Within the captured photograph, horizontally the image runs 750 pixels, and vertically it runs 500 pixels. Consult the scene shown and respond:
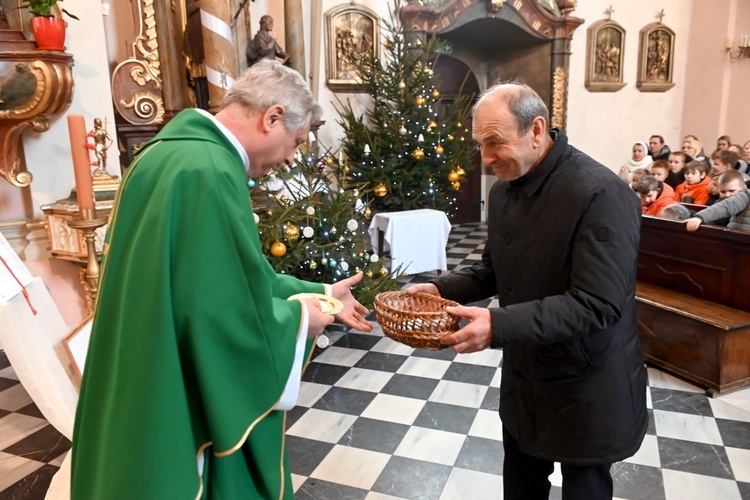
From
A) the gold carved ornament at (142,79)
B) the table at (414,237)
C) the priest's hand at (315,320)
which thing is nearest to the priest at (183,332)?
the priest's hand at (315,320)

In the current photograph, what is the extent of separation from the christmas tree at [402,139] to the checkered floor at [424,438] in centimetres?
342

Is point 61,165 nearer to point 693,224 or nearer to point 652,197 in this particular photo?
point 693,224

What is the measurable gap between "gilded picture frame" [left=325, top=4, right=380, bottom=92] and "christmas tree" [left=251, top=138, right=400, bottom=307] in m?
3.48

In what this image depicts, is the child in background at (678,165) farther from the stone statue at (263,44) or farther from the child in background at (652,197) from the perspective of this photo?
the stone statue at (263,44)

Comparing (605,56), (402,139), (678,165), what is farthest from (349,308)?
(605,56)

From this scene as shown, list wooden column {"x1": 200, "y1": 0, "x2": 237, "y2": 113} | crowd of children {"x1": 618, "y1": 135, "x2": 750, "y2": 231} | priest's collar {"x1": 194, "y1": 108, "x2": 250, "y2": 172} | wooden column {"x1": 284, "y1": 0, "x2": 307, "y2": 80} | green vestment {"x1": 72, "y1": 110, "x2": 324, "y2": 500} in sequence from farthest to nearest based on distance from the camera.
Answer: wooden column {"x1": 284, "y1": 0, "x2": 307, "y2": 80} → wooden column {"x1": 200, "y1": 0, "x2": 237, "y2": 113} → crowd of children {"x1": 618, "y1": 135, "x2": 750, "y2": 231} → priest's collar {"x1": 194, "y1": 108, "x2": 250, "y2": 172} → green vestment {"x1": 72, "y1": 110, "x2": 324, "y2": 500}

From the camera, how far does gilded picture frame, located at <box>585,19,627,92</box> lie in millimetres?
10117

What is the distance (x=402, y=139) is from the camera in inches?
289

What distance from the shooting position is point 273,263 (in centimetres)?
425

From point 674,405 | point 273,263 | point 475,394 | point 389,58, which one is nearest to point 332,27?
point 389,58

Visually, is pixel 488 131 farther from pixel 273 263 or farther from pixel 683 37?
pixel 683 37

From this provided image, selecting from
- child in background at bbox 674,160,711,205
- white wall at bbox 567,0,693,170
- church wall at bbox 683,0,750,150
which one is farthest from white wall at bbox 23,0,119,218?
church wall at bbox 683,0,750,150

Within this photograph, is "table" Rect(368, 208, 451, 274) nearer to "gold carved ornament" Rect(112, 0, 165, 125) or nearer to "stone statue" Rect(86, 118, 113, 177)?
"gold carved ornament" Rect(112, 0, 165, 125)

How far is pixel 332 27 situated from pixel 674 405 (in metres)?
6.27
